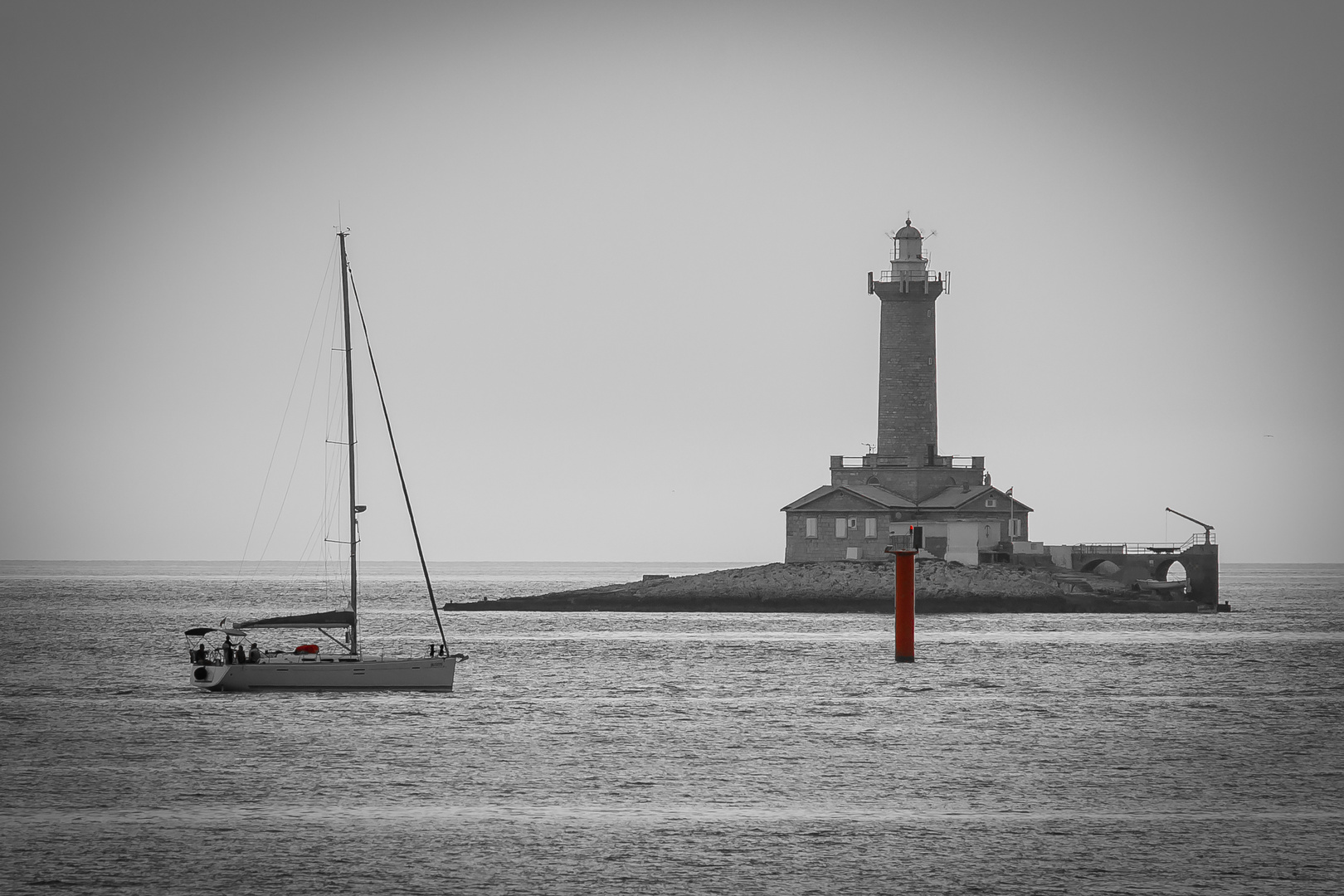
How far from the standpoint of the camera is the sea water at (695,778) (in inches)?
816

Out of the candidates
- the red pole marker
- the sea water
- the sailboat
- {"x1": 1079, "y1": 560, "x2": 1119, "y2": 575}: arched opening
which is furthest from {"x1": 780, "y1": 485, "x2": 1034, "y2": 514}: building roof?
the sailboat

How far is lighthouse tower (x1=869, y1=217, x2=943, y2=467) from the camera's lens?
78812mm

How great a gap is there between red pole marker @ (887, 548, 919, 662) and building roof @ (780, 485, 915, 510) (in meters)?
27.0

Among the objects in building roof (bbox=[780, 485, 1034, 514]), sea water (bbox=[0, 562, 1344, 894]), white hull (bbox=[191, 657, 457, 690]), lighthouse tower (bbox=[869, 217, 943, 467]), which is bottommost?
sea water (bbox=[0, 562, 1344, 894])

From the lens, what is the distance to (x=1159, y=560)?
8388 centimetres

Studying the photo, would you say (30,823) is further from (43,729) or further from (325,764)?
(43,729)

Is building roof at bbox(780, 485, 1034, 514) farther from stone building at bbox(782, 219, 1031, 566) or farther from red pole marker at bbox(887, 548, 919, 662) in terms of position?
red pole marker at bbox(887, 548, 919, 662)

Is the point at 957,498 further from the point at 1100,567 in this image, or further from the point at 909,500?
the point at 1100,567

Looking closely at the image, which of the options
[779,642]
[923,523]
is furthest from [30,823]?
[923,523]

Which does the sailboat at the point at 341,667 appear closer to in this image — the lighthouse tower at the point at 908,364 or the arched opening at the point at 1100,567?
the lighthouse tower at the point at 908,364

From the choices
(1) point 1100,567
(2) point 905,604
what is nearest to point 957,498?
(1) point 1100,567

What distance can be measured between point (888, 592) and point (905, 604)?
3008 cm

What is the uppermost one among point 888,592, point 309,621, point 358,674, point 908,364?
point 908,364

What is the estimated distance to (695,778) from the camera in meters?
28.2
